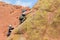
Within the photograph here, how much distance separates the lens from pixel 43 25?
1103cm

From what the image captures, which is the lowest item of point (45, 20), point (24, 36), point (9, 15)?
point (9, 15)

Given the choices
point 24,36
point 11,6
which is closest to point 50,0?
point 24,36

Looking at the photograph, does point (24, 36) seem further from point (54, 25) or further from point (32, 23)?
point (54, 25)

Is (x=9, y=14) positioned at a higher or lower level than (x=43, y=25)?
lower

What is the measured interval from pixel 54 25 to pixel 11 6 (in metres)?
40.9

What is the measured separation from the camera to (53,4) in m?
11.5

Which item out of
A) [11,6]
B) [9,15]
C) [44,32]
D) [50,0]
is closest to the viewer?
[44,32]

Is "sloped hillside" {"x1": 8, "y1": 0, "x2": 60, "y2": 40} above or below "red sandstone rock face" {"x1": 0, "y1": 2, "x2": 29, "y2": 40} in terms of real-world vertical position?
above

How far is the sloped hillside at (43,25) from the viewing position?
1077cm

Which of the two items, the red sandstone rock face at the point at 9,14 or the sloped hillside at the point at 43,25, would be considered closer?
the sloped hillside at the point at 43,25

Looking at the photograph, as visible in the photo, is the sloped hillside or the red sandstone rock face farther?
the red sandstone rock face

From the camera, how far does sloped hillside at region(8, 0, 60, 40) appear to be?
10.8 metres

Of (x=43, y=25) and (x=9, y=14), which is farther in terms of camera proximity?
(x=9, y=14)

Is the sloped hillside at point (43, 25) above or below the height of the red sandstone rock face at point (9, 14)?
above
